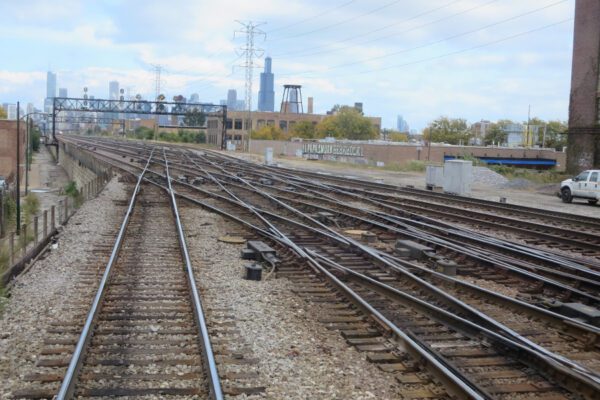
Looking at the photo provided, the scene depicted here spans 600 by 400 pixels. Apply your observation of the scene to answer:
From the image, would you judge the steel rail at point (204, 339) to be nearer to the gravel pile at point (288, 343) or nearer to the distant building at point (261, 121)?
the gravel pile at point (288, 343)

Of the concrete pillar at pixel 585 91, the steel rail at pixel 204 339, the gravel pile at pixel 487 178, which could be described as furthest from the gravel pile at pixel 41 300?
the concrete pillar at pixel 585 91

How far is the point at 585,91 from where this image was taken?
45.8m

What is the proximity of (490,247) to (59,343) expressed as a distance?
9546 millimetres

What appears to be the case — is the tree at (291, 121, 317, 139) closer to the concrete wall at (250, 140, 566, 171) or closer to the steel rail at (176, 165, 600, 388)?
the concrete wall at (250, 140, 566, 171)

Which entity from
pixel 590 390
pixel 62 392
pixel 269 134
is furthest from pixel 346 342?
pixel 269 134

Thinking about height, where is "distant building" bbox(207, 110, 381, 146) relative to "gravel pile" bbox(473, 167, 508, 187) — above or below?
above

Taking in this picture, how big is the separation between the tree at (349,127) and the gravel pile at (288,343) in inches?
4616

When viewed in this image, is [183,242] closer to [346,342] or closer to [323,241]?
[323,241]

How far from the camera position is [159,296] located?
380 inches

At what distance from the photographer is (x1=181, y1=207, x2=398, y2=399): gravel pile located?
20.9 ft

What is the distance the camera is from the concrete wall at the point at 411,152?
8075 cm

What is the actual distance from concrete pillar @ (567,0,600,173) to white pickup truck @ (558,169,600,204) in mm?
16414

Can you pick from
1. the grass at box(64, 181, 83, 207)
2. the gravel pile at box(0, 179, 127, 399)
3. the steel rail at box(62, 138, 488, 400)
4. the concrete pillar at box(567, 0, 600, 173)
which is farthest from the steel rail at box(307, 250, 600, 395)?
the concrete pillar at box(567, 0, 600, 173)

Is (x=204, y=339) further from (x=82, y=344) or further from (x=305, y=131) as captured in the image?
(x=305, y=131)
